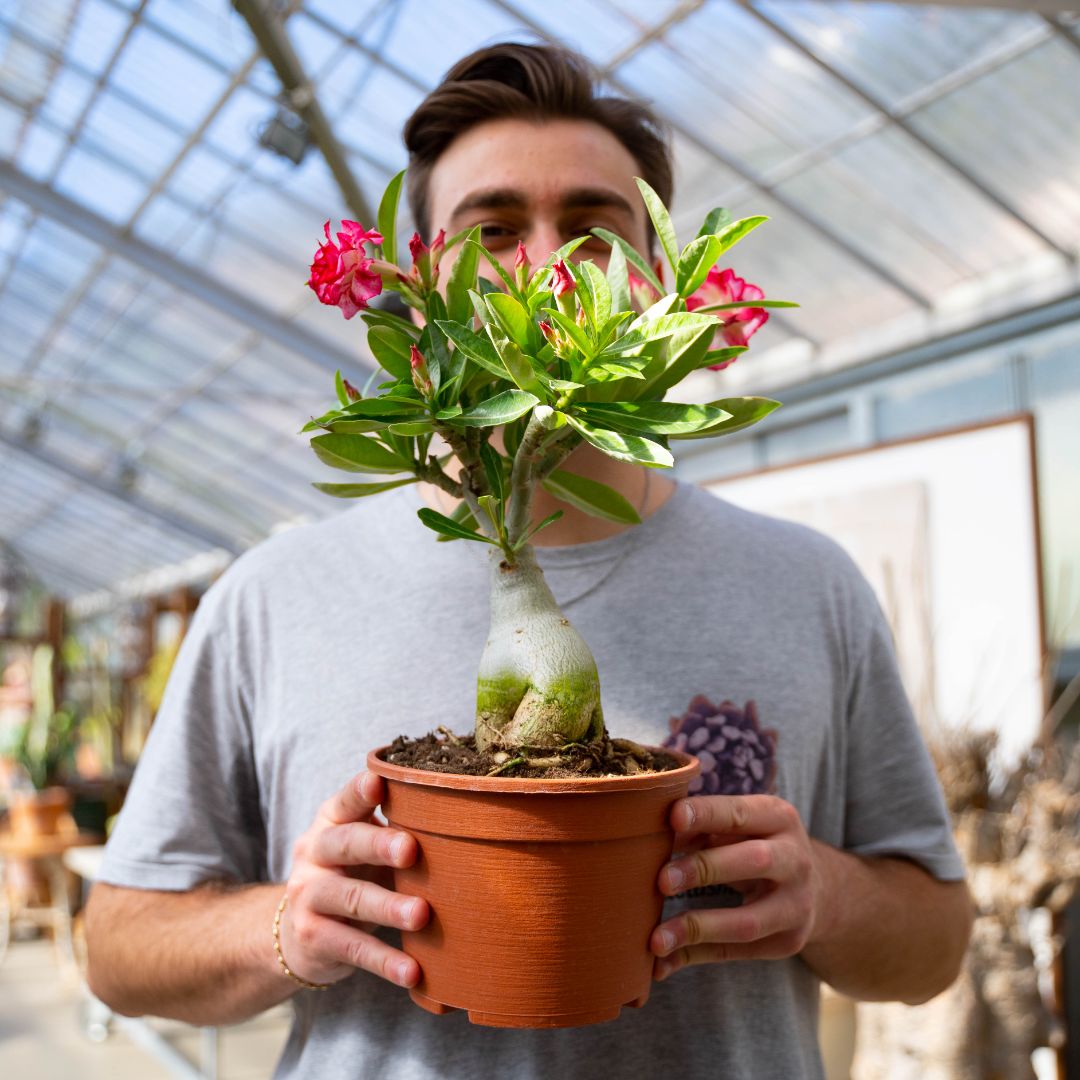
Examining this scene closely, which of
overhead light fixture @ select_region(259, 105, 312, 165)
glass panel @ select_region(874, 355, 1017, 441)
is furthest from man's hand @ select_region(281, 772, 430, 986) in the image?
overhead light fixture @ select_region(259, 105, 312, 165)

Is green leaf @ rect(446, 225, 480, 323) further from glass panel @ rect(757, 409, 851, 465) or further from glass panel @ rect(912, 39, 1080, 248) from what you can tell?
glass panel @ rect(757, 409, 851, 465)

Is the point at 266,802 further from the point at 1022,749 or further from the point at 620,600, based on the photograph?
the point at 1022,749

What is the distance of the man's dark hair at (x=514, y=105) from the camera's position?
3.69ft

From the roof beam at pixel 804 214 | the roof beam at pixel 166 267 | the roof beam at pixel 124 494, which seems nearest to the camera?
the roof beam at pixel 804 214

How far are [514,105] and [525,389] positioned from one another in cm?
55

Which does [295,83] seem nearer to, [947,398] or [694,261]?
[947,398]

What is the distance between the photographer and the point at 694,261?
77 centimetres

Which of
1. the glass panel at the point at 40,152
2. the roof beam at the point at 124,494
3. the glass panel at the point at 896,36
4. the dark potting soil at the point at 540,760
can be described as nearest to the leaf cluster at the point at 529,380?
the dark potting soil at the point at 540,760

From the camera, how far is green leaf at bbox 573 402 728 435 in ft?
2.37

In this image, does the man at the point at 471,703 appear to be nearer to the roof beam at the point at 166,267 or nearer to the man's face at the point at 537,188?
the man's face at the point at 537,188

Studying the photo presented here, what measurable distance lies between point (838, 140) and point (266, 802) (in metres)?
4.27

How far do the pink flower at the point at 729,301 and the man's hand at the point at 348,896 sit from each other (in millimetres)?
443

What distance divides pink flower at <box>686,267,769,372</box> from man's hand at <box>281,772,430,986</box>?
1.45 ft

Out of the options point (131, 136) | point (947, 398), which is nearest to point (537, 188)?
point (947, 398)
